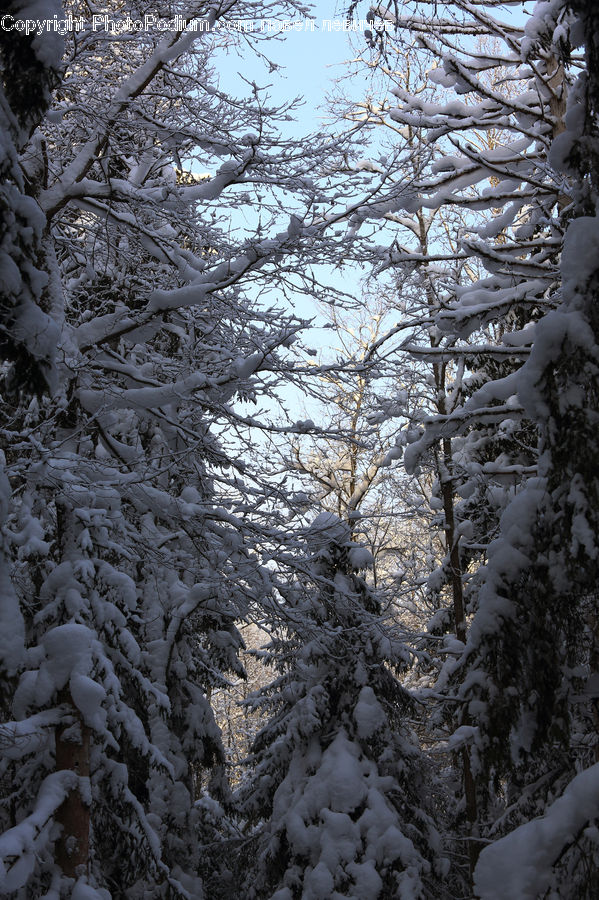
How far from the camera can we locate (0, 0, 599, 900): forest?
371 cm

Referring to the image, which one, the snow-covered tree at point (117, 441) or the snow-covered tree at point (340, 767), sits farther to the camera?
the snow-covered tree at point (340, 767)

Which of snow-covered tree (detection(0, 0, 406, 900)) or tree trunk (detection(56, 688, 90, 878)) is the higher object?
snow-covered tree (detection(0, 0, 406, 900))

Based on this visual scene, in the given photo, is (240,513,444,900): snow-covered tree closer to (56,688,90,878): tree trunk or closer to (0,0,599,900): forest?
(0,0,599,900): forest

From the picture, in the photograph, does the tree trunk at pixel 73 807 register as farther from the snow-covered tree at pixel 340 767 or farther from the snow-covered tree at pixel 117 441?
the snow-covered tree at pixel 340 767

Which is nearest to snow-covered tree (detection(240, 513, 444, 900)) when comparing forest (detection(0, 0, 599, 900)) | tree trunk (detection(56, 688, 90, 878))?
forest (detection(0, 0, 599, 900))

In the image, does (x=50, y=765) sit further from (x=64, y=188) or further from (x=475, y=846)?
(x=475, y=846)

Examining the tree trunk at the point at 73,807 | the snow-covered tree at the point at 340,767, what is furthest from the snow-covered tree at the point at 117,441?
the snow-covered tree at the point at 340,767

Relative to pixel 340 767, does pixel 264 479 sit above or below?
above

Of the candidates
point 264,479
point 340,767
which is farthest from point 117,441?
point 340,767

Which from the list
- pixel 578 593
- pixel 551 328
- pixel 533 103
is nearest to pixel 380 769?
pixel 578 593

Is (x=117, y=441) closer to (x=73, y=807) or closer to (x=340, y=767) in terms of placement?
(x=73, y=807)

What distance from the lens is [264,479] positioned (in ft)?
24.6

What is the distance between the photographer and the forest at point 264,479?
371 centimetres

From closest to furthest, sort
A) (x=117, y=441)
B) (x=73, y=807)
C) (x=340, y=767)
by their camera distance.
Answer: (x=73, y=807), (x=117, y=441), (x=340, y=767)
